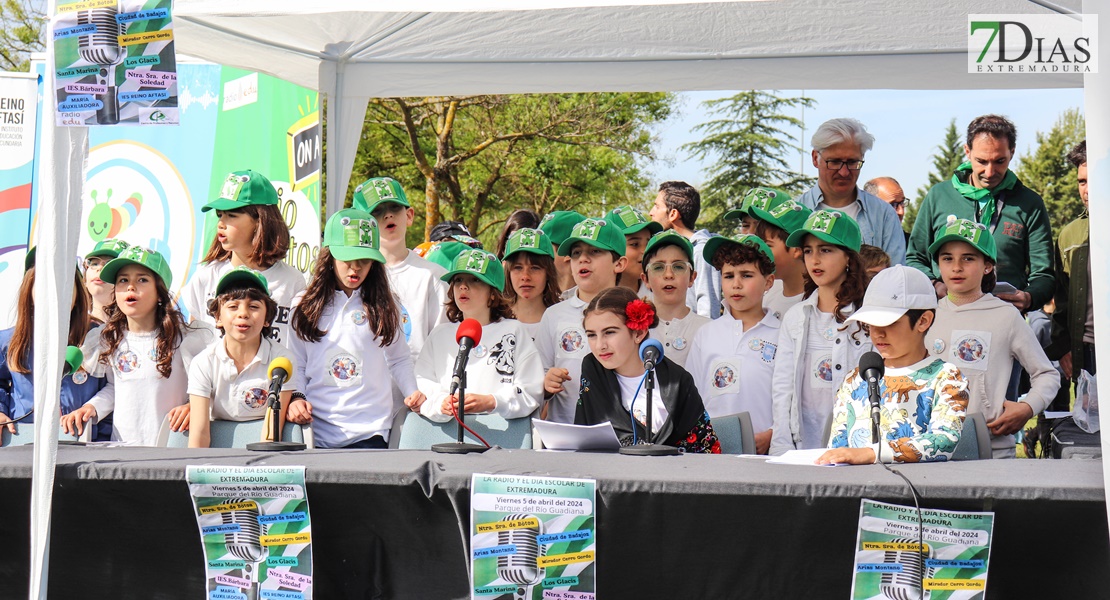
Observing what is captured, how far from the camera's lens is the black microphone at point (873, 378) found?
9.14 ft

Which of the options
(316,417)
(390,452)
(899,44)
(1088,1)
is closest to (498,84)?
(899,44)

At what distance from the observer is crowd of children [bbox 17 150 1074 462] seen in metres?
4.02

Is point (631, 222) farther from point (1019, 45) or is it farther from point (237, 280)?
point (237, 280)

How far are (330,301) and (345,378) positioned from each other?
0.35 m

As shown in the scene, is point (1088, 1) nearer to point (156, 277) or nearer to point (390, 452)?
point (390, 452)

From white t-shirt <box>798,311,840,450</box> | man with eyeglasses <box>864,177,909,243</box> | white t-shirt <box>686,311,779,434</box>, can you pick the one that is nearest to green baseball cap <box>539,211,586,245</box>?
white t-shirt <box>686,311,779,434</box>

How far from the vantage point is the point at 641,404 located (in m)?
3.72

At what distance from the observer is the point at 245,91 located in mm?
7281

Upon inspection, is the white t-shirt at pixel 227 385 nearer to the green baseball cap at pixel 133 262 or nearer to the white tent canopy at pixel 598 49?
the green baseball cap at pixel 133 262

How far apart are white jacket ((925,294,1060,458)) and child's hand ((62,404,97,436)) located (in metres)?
3.58

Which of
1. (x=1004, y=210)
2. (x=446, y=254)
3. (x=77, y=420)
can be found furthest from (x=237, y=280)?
(x=1004, y=210)

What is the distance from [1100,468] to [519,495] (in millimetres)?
1499

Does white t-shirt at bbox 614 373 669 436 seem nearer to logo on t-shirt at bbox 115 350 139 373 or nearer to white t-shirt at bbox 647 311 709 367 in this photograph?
white t-shirt at bbox 647 311 709 367

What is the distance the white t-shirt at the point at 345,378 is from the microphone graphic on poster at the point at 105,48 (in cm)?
148
